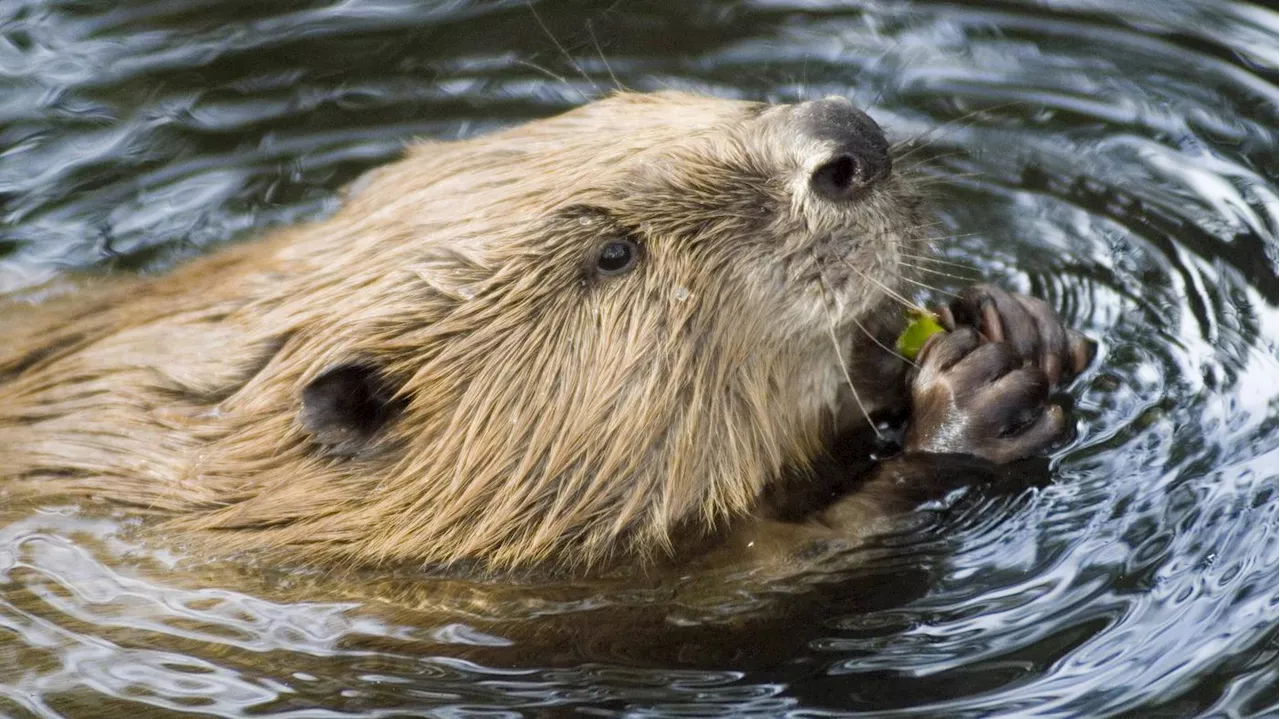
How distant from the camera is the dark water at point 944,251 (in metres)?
3.84

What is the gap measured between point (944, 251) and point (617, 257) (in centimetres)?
151

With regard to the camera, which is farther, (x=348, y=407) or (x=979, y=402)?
(x=979, y=402)

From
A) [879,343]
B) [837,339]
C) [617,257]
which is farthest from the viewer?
[879,343]

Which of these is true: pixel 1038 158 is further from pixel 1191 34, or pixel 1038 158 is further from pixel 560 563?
pixel 560 563

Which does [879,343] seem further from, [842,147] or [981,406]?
[842,147]

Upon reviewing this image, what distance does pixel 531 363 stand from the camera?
12.7 feet

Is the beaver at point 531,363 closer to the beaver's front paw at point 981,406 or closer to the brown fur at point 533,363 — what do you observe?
the brown fur at point 533,363

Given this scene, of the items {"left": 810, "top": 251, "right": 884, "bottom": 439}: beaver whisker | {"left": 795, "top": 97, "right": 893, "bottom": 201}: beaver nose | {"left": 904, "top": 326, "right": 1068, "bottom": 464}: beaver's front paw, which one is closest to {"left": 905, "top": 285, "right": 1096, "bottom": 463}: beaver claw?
{"left": 904, "top": 326, "right": 1068, "bottom": 464}: beaver's front paw

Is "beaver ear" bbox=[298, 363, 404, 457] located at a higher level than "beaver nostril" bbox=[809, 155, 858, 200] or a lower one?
lower

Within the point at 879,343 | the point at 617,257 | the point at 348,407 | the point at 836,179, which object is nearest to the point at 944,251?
the point at 879,343

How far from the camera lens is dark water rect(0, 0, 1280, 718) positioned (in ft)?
12.6

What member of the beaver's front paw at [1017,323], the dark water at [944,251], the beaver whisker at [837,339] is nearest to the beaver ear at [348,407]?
the dark water at [944,251]

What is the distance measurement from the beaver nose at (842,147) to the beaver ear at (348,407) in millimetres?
1098

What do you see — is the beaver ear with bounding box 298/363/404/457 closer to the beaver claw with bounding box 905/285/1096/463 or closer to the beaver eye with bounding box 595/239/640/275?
the beaver eye with bounding box 595/239/640/275
